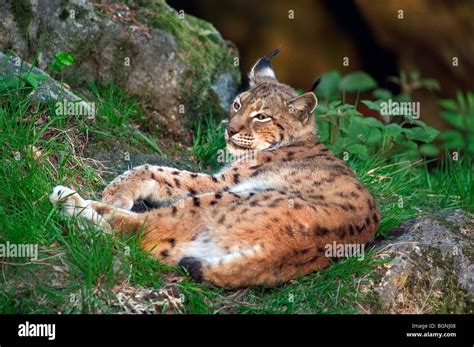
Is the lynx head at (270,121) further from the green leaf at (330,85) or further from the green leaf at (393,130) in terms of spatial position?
the green leaf at (330,85)

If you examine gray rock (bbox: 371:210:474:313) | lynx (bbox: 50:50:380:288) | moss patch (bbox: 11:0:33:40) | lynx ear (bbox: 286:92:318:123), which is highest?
moss patch (bbox: 11:0:33:40)

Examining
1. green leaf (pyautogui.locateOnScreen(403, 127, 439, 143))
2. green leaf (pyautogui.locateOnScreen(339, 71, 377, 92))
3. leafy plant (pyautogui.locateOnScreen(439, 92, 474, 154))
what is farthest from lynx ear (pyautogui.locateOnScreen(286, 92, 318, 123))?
leafy plant (pyautogui.locateOnScreen(439, 92, 474, 154))

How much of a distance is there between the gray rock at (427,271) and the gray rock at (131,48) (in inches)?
102

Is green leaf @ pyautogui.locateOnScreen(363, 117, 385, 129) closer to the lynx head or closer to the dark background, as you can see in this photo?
the lynx head

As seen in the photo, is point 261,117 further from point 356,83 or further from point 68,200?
point 356,83

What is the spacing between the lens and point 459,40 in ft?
36.6

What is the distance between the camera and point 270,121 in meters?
6.79

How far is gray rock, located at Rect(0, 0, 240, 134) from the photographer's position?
24.3ft

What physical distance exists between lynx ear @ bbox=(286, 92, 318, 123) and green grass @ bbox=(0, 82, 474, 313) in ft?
3.25

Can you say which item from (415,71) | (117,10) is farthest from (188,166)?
(415,71)

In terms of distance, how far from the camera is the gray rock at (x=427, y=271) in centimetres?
567

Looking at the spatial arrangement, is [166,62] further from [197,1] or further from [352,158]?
[197,1]

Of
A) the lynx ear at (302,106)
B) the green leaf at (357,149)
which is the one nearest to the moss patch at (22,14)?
the lynx ear at (302,106)

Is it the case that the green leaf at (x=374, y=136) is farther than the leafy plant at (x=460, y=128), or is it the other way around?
the leafy plant at (x=460, y=128)
